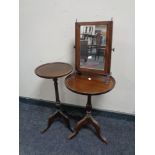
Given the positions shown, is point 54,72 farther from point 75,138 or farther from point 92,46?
point 75,138

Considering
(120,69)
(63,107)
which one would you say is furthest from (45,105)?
(120,69)

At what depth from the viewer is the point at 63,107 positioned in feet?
7.82

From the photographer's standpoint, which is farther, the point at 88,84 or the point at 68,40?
the point at 68,40

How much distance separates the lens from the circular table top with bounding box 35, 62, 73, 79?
1.79 metres

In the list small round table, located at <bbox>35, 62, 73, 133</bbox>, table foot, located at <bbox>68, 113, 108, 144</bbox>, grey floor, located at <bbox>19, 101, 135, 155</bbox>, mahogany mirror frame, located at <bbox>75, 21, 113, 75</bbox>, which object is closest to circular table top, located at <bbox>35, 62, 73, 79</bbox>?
small round table, located at <bbox>35, 62, 73, 133</bbox>

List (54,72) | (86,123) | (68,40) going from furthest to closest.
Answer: (68,40)
(86,123)
(54,72)

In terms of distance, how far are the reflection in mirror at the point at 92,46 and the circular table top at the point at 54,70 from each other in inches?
6.8

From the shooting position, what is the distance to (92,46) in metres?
1.83

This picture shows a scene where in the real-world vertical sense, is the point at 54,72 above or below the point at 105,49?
below

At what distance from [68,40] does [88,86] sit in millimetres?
598

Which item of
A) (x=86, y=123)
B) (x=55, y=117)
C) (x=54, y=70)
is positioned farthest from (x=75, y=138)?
(x=54, y=70)

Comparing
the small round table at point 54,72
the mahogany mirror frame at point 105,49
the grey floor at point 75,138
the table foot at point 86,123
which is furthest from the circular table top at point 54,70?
the grey floor at point 75,138
